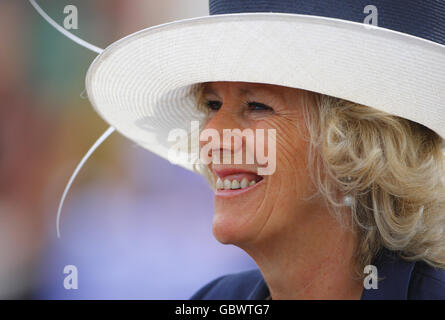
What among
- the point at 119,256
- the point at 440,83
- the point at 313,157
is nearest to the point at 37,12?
the point at 119,256

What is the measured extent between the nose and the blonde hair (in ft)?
0.76

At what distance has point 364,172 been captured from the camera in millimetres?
1540

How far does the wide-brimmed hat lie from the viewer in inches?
51.8

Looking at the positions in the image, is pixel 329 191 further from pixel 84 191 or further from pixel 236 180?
pixel 84 191

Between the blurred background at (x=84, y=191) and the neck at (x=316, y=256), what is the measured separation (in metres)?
1.95

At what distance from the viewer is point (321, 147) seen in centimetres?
157

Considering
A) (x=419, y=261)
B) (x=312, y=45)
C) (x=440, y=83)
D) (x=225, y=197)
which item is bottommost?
(x=419, y=261)

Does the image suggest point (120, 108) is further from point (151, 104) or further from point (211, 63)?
point (211, 63)

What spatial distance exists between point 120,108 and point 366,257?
112cm

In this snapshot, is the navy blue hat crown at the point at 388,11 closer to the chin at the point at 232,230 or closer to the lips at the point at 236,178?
the lips at the point at 236,178

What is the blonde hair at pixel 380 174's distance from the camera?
1.54m

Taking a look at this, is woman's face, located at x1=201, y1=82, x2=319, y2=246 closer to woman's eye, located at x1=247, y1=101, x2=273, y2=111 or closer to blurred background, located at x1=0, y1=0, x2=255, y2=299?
woman's eye, located at x1=247, y1=101, x2=273, y2=111

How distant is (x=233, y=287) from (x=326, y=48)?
49.5 inches

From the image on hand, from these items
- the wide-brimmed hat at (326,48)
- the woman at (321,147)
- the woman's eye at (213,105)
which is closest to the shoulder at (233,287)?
the woman at (321,147)
